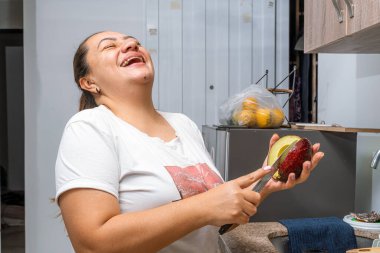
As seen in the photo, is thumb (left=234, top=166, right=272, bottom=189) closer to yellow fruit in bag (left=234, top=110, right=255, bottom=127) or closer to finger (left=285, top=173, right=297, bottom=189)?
finger (left=285, top=173, right=297, bottom=189)

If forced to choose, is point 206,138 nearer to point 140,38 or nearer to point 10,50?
point 140,38

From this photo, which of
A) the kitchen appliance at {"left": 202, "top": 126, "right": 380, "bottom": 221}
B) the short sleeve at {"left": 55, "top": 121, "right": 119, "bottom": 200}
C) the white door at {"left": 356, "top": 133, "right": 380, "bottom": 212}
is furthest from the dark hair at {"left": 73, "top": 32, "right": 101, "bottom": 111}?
the white door at {"left": 356, "top": 133, "right": 380, "bottom": 212}

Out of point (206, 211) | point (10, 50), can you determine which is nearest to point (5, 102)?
point (10, 50)

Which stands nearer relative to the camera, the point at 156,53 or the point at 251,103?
the point at 251,103


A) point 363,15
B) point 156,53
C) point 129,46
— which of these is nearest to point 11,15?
point 156,53

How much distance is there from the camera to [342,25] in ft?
3.81

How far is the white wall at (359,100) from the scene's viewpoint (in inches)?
68.6

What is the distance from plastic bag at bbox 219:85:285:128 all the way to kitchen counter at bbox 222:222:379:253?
387 mm

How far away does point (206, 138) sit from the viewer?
214 cm

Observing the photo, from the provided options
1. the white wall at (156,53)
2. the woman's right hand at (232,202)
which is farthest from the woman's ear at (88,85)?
the white wall at (156,53)

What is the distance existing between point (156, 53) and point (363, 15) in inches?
68.2

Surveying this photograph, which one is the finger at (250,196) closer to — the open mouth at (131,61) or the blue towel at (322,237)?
the open mouth at (131,61)

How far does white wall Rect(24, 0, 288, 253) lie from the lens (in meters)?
2.63

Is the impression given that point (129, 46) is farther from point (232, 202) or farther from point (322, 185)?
point (322, 185)
